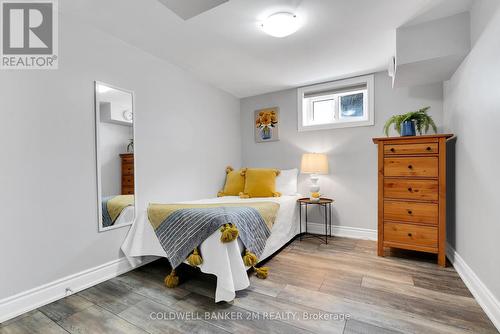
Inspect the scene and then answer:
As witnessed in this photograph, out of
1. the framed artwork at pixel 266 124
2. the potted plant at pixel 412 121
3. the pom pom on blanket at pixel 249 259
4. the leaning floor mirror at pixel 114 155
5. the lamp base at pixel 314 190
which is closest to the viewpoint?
the pom pom on blanket at pixel 249 259

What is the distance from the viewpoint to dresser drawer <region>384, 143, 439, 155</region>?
2.27 metres

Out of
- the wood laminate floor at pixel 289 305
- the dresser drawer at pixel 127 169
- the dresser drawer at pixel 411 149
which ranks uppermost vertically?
the dresser drawer at pixel 411 149

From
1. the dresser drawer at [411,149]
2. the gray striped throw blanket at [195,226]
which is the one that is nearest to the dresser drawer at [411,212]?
the dresser drawer at [411,149]

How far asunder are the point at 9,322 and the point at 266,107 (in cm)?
363

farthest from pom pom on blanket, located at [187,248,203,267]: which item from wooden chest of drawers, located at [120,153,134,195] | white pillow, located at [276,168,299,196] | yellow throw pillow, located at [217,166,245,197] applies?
white pillow, located at [276,168,299,196]

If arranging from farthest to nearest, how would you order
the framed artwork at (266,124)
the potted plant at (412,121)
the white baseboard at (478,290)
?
the framed artwork at (266,124) < the potted plant at (412,121) < the white baseboard at (478,290)

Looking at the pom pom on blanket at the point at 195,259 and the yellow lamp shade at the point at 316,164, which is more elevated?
the yellow lamp shade at the point at 316,164

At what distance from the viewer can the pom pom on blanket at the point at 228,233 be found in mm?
1687

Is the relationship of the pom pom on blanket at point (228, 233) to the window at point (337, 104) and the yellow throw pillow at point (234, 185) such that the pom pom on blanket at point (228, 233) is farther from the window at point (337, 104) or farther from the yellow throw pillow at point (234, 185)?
the window at point (337, 104)

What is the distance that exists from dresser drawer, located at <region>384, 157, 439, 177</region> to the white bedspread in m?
1.21

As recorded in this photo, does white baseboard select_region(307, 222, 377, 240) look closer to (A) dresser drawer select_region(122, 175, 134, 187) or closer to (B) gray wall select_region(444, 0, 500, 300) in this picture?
(B) gray wall select_region(444, 0, 500, 300)

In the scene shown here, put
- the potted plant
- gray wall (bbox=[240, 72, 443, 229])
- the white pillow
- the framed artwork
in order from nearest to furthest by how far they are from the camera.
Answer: the potted plant, gray wall (bbox=[240, 72, 443, 229]), the white pillow, the framed artwork

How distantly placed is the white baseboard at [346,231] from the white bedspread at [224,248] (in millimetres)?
363

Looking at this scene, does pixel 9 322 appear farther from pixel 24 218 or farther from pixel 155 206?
pixel 155 206
